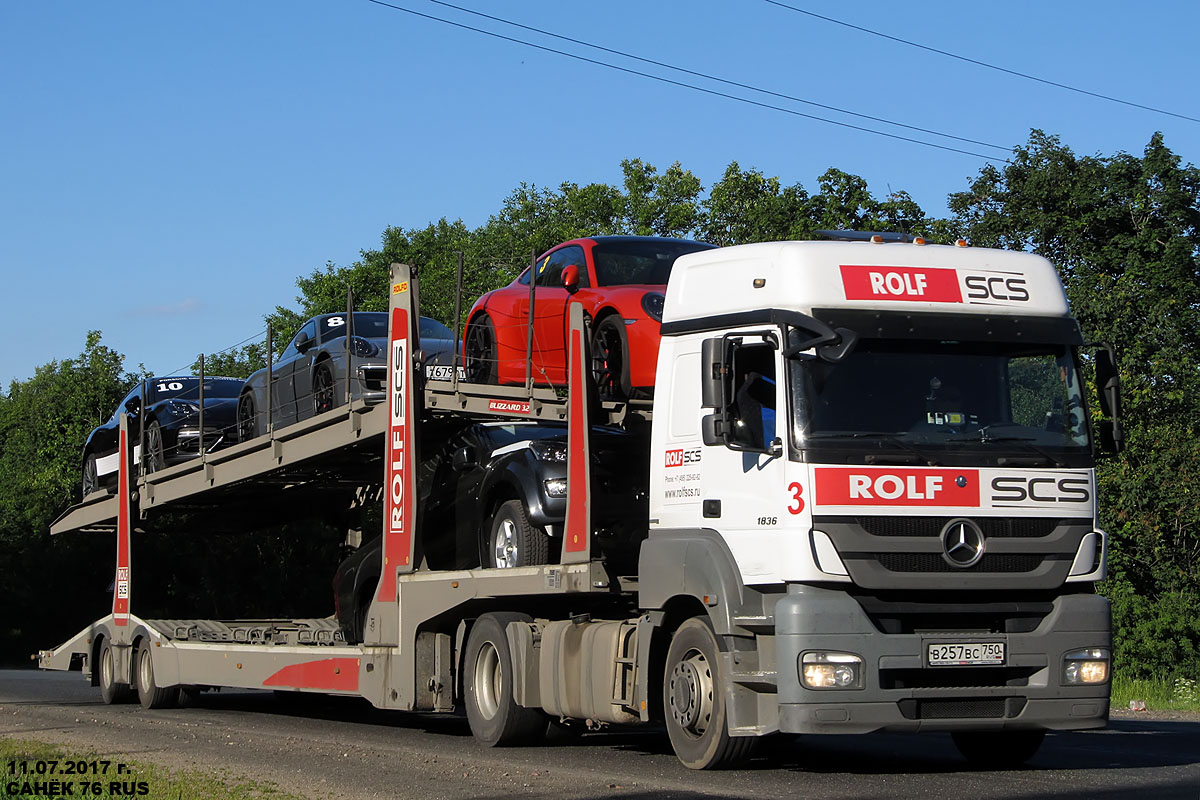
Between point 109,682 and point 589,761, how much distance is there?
989cm

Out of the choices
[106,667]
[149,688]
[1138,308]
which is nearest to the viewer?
[149,688]

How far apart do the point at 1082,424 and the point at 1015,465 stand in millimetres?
577

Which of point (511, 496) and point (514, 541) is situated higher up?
point (511, 496)

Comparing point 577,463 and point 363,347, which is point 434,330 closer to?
point 363,347

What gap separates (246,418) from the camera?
16.5 m

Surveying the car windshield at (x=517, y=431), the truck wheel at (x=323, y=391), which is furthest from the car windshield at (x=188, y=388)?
the car windshield at (x=517, y=431)

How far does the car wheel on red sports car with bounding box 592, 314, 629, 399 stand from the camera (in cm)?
1056

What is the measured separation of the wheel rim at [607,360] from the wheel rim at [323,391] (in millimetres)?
4331

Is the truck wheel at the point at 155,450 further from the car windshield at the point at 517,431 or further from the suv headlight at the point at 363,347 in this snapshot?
the car windshield at the point at 517,431

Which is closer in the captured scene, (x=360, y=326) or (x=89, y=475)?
(x=360, y=326)

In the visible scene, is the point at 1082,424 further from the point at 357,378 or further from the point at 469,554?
the point at 357,378

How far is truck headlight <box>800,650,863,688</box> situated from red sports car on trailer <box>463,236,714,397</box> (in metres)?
2.80

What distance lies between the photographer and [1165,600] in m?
24.8

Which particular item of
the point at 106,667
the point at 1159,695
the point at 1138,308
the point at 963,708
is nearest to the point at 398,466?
the point at 963,708
